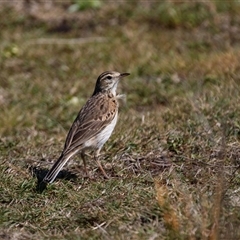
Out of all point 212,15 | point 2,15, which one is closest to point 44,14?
point 2,15

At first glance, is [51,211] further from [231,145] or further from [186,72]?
[186,72]

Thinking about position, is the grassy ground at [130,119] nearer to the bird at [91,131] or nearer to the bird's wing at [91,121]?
the bird at [91,131]

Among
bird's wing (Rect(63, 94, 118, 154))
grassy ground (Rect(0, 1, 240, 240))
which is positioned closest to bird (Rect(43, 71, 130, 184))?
bird's wing (Rect(63, 94, 118, 154))

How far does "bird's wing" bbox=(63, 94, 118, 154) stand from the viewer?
8242 mm

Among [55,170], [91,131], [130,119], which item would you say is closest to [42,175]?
[55,170]

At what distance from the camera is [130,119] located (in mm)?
10109

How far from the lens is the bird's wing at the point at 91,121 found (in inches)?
324

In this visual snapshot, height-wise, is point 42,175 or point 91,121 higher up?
point 91,121

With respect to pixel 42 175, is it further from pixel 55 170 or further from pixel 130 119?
pixel 130 119

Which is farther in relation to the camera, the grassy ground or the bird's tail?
the bird's tail

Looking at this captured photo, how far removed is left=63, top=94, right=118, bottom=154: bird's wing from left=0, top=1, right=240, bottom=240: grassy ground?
341 millimetres

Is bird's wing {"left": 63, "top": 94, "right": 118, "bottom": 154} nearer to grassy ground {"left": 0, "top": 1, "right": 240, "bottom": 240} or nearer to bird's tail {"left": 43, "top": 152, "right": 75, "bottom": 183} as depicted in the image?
bird's tail {"left": 43, "top": 152, "right": 75, "bottom": 183}

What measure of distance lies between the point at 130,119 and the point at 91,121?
5.47 feet

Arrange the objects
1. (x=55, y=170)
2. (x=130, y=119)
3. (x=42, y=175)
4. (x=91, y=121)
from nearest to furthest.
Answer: (x=55, y=170) < (x=42, y=175) < (x=91, y=121) < (x=130, y=119)
